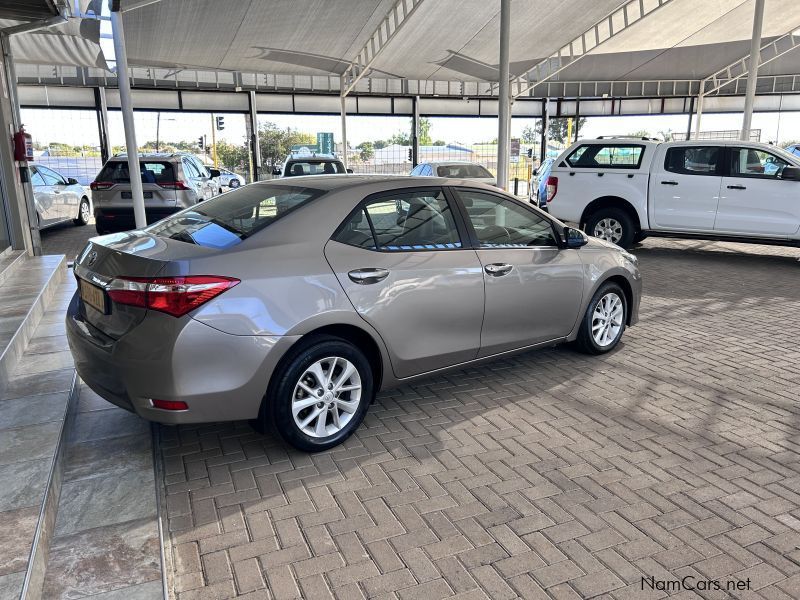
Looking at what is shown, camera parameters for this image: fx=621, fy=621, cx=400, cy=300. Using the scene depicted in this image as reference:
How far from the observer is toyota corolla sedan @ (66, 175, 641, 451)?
10.5ft

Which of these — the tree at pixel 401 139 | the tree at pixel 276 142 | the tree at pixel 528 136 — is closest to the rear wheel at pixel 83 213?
the tree at pixel 401 139

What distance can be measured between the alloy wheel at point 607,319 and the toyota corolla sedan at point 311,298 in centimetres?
65

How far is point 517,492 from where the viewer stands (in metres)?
3.36

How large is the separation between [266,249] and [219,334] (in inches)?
22.1

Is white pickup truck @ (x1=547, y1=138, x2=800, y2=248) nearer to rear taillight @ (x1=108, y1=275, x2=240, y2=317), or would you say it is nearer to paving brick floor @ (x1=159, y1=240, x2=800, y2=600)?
paving brick floor @ (x1=159, y1=240, x2=800, y2=600)

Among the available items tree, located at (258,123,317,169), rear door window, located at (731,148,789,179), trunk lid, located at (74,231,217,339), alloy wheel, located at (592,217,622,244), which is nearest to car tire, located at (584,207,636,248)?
alloy wheel, located at (592,217,622,244)

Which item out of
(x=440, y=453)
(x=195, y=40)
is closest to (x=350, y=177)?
(x=440, y=453)

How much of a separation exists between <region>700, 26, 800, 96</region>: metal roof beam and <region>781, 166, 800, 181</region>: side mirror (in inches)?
499

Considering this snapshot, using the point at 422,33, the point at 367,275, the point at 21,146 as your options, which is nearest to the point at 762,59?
the point at 422,33

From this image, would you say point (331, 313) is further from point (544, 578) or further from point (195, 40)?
point (195, 40)

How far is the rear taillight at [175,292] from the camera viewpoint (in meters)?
3.15

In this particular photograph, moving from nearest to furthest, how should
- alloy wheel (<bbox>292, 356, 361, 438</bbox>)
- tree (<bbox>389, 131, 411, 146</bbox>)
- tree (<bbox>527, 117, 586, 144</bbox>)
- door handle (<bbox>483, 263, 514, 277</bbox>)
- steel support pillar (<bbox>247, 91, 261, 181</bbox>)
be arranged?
alloy wheel (<bbox>292, 356, 361, 438</bbox>), door handle (<bbox>483, 263, 514, 277</bbox>), steel support pillar (<bbox>247, 91, 261, 181</bbox>), tree (<bbox>389, 131, 411, 146</bbox>), tree (<bbox>527, 117, 586, 144</bbox>)

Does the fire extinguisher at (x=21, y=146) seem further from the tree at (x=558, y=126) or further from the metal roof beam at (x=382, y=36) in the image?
the tree at (x=558, y=126)

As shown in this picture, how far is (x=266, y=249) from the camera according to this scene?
136 inches
